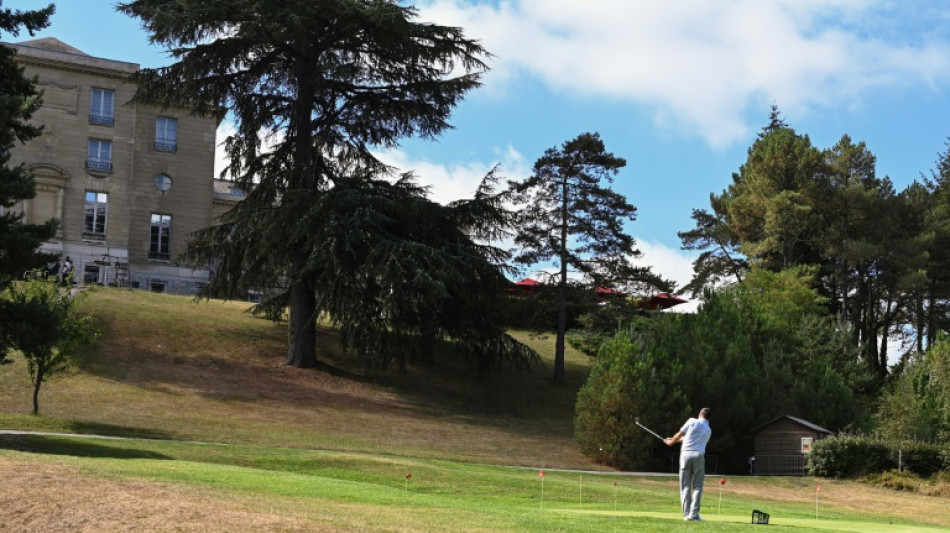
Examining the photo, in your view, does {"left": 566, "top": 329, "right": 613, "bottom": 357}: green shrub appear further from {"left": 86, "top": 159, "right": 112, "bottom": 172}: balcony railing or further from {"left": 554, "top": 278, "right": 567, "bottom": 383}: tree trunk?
{"left": 86, "top": 159, "right": 112, "bottom": 172}: balcony railing

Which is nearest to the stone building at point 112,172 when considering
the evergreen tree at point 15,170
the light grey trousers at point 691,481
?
the evergreen tree at point 15,170

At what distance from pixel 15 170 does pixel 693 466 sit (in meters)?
17.7

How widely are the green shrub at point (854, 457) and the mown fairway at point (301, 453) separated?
98cm

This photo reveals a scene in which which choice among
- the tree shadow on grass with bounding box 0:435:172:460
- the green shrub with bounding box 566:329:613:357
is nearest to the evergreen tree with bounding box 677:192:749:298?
the green shrub with bounding box 566:329:613:357

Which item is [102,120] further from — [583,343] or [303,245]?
[583,343]

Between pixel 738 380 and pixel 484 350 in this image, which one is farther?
pixel 484 350

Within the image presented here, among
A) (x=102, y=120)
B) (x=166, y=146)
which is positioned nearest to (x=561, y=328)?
(x=166, y=146)

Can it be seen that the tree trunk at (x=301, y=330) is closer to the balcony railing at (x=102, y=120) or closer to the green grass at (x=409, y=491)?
the green grass at (x=409, y=491)

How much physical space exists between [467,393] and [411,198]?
29.3 ft

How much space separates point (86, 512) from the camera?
1388 cm

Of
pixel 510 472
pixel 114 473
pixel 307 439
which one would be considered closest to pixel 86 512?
pixel 114 473

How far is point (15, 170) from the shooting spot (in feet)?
84.6

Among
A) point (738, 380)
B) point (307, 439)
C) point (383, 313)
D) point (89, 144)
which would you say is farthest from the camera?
point (89, 144)

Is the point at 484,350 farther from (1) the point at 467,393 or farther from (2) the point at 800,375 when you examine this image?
(2) the point at 800,375
